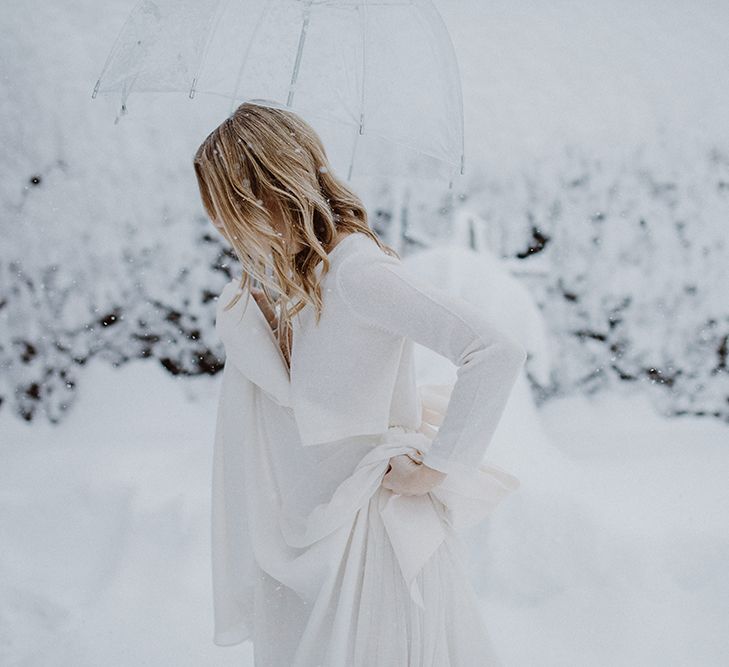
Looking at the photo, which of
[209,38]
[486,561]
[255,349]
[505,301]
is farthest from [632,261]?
[255,349]

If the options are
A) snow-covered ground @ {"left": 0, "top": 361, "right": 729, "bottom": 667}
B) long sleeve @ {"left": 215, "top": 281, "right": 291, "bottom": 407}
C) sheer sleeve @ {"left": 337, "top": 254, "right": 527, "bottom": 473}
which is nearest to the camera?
sheer sleeve @ {"left": 337, "top": 254, "right": 527, "bottom": 473}

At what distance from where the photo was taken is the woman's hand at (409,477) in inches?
38.6

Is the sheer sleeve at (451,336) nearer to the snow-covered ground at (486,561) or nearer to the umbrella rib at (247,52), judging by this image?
the umbrella rib at (247,52)

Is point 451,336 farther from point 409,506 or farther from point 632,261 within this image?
point 632,261

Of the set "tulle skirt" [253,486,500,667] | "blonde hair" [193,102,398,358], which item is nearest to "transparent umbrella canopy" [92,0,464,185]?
"blonde hair" [193,102,398,358]

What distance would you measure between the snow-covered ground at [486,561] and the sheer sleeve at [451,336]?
1.55m

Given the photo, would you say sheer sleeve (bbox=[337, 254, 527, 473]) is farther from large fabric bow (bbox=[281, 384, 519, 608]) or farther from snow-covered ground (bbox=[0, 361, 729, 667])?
snow-covered ground (bbox=[0, 361, 729, 667])

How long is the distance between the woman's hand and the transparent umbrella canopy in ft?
1.87

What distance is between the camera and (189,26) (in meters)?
1.28

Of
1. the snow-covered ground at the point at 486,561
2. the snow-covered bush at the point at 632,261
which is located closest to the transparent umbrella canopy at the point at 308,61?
the snow-covered ground at the point at 486,561

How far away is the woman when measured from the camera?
91 centimetres

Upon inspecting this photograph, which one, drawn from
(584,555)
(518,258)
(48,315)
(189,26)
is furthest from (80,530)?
(518,258)

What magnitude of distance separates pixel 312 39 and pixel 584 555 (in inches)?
79.6

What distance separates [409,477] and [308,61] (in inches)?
30.0
